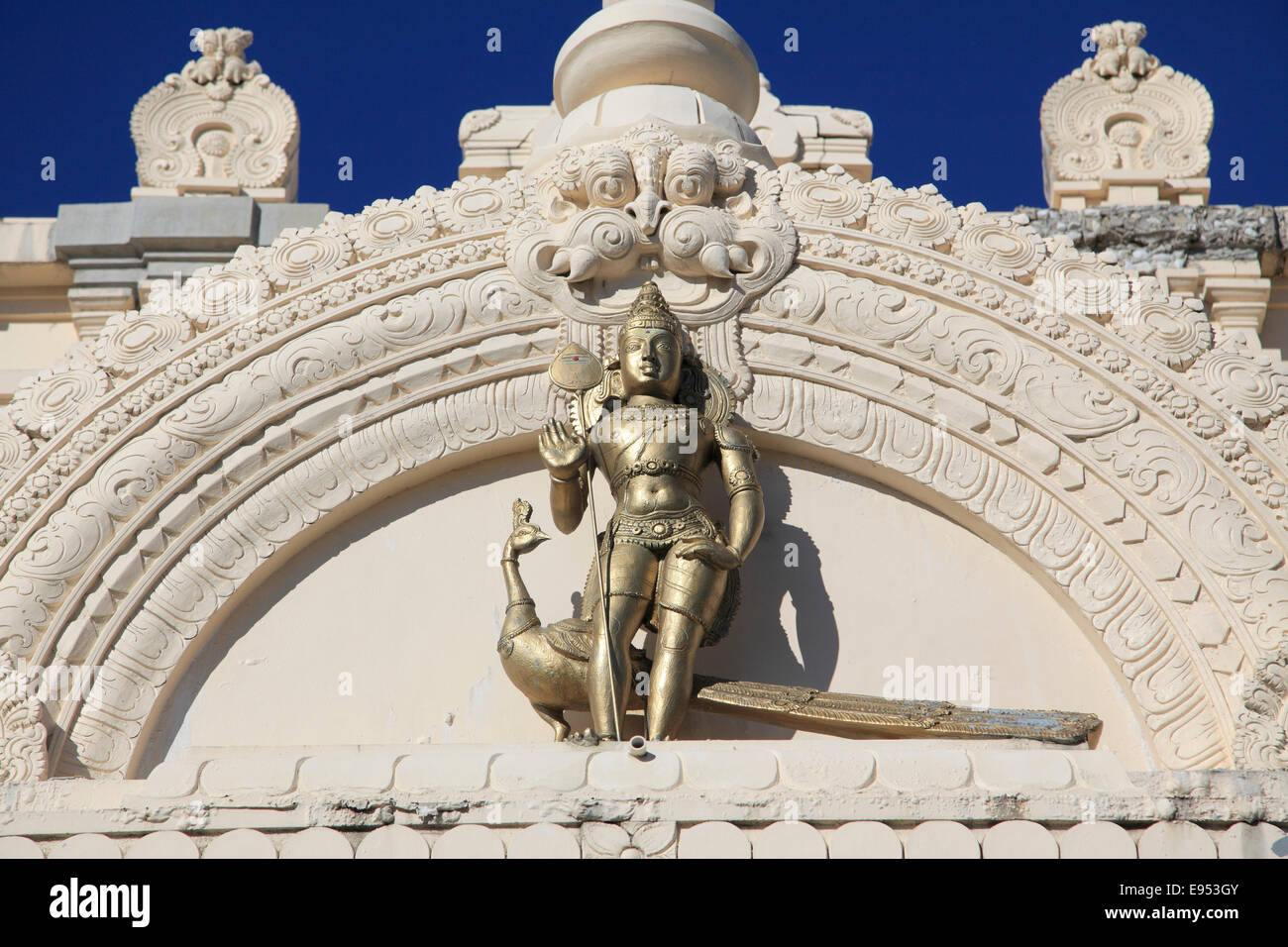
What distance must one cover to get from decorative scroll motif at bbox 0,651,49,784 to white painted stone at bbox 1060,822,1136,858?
3.84 meters

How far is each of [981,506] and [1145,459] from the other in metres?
0.70

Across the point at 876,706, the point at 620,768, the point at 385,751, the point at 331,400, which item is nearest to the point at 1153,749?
the point at 876,706

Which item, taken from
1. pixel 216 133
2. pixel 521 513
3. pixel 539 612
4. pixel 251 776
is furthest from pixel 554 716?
pixel 216 133

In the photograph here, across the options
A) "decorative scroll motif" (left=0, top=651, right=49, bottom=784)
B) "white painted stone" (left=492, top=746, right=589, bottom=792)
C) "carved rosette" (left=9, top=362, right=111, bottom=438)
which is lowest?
"white painted stone" (left=492, top=746, right=589, bottom=792)

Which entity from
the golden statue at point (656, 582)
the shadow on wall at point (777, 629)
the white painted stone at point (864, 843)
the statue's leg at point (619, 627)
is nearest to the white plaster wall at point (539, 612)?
the shadow on wall at point (777, 629)

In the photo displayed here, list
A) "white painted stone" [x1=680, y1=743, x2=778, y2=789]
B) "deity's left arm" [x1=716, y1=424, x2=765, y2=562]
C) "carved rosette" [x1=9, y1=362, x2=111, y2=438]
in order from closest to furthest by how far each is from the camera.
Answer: "white painted stone" [x1=680, y1=743, x2=778, y2=789], "deity's left arm" [x1=716, y1=424, x2=765, y2=562], "carved rosette" [x1=9, y1=362, x2=111, y2=438]

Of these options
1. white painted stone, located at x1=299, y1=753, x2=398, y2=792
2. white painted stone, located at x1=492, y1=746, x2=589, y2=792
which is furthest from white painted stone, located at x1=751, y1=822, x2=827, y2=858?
white painted stone, located at x1=299, y1=753, x2=398, y2=792

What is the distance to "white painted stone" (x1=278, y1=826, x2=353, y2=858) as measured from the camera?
18.4 feet

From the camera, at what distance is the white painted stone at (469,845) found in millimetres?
5602

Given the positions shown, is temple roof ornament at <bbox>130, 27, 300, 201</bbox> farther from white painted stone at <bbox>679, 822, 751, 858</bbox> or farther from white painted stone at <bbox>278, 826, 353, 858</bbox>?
white painted stone at <bbox>679, 822, 751, 858</bbox>

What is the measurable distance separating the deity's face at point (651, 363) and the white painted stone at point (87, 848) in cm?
282

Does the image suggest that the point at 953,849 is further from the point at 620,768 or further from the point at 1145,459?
the point at 1145,459

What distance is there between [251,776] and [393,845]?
24.9 inches

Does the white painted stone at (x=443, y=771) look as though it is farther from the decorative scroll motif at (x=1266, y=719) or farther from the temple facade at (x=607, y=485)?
the decorative scroll motif at (x=1266, y=719)
